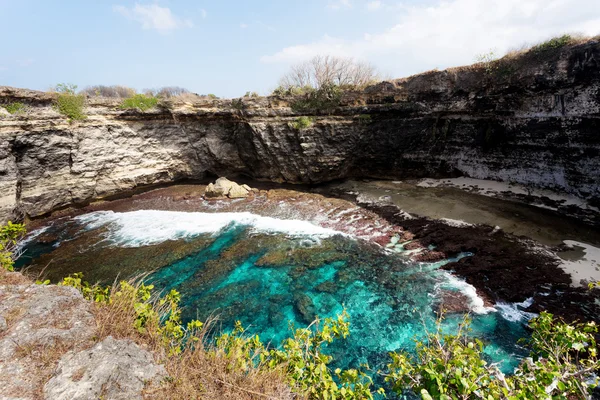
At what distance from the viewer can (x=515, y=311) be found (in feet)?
30.1

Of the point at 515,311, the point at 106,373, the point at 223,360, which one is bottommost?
the point at 515,311

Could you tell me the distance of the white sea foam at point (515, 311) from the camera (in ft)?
29.2

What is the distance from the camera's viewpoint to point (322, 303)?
392 inches

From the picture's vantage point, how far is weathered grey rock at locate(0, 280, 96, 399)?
3.41 m

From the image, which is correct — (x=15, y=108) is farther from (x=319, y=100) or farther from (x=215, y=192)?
(x=319, y=100)

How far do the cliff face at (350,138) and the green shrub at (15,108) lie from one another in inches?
14.6

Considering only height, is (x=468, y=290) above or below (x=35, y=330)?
below

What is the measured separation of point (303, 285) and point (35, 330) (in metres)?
8.16

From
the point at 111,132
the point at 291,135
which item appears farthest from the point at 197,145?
the point at 291,135

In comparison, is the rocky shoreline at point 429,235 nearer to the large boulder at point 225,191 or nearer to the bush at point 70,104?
the large boulder at point 225,191

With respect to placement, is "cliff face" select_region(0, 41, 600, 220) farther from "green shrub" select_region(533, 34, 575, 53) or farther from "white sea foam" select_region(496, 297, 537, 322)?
"white sea foam" select_region(496, 297, 537, 322)

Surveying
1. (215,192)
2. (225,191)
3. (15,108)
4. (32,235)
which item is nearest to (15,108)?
(15,108)

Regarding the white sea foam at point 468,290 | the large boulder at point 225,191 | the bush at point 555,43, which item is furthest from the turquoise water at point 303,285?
→ the bush at point 555,43

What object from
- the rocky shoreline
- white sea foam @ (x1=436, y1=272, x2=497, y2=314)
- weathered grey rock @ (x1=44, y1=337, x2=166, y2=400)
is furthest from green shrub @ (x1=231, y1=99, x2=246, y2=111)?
weathered grey rock @ (x1=44, y1=337, x2=166, y2=400)
